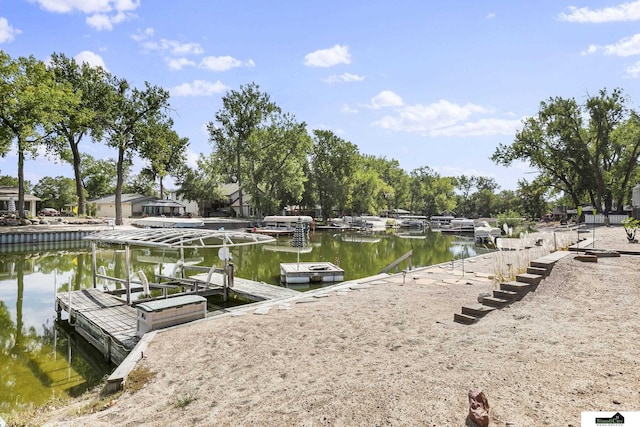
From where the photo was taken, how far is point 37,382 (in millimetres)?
7273

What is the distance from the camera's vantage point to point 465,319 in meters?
7.52

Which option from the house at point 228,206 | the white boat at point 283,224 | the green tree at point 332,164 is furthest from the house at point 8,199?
the green tree at point 332,164

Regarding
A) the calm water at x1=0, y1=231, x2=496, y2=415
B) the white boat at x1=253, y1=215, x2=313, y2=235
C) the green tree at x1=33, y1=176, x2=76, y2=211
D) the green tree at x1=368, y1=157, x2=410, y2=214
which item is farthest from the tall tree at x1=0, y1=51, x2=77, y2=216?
the green tree at x1=368, y1=157, x2=410, y2=214

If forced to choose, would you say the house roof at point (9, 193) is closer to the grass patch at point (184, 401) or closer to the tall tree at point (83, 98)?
the tall tree at point (83, 98)

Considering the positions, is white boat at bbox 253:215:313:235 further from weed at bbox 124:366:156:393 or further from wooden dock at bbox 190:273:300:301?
weed at bbox 124:366:156:393

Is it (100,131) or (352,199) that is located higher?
(100,131)

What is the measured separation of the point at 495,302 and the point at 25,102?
119 ft

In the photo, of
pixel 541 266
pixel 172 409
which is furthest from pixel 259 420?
pixel 541 266

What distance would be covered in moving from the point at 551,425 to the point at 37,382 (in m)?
8.62

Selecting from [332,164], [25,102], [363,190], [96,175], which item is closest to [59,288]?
[25,102]

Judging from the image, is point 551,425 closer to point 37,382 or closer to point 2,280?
point 37,382

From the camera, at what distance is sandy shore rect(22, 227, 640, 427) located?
13.0ft

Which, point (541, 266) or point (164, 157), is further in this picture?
point (164, 157)

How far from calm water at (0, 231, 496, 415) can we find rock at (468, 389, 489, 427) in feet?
22.7
